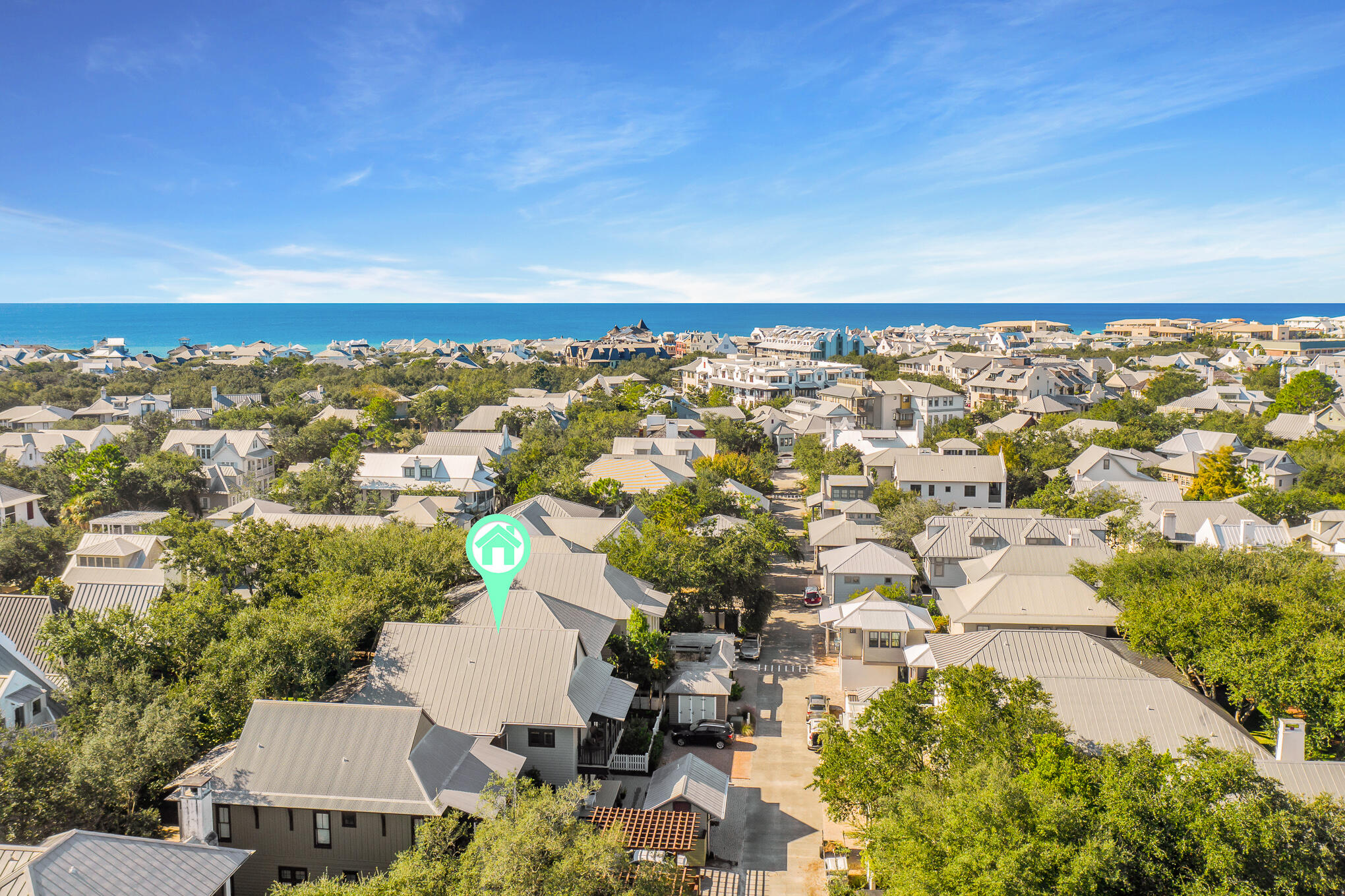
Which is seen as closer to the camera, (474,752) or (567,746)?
(474,752)

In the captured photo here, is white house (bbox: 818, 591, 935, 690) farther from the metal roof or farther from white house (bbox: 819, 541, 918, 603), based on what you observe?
white house (bbox: 819, 541, 918, 603)

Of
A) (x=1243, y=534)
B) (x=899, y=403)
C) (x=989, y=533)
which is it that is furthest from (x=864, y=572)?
(x=899, y=403)

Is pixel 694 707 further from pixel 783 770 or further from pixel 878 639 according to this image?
pixel 878 639

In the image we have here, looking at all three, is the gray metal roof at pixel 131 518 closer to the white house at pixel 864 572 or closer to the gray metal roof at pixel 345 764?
the gray metal roof at pixel 345 764

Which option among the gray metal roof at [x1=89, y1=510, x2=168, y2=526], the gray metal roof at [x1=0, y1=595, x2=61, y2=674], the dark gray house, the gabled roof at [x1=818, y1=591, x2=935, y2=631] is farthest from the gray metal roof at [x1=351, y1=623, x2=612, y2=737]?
the gray metal roof at [x1=89, y1=510, x2=168, y2=526]

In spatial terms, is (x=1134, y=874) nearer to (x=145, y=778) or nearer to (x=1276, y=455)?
(x=145, y=778)

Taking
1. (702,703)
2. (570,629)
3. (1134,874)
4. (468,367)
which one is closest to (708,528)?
(702,703)
